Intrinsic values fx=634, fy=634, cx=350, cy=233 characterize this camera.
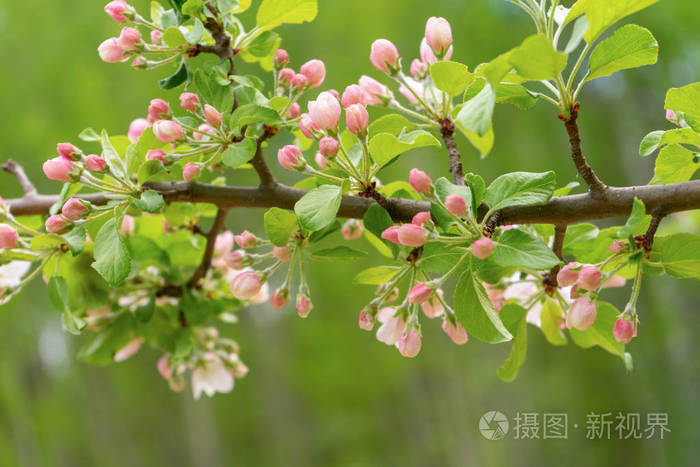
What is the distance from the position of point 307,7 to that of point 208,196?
30 cm

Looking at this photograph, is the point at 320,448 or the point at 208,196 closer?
the point at 208,196

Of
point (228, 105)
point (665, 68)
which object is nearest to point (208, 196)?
point (228, 105)

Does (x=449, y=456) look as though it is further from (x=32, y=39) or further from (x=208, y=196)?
(x=208, y=196)

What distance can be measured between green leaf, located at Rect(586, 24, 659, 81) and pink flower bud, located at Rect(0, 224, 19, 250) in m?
0.78

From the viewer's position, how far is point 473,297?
74 centimetres

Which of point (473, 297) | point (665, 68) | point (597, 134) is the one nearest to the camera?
point (473, 297)

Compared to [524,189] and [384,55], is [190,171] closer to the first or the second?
[384,55]

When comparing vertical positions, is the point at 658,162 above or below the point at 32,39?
below

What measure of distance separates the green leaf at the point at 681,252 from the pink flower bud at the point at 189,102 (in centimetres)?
61

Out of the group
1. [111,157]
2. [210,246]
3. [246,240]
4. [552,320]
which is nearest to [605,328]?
[552,320]

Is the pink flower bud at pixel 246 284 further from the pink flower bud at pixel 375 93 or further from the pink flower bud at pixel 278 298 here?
the pink flower bud at pixel 375 93

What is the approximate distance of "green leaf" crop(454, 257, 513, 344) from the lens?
2.38ft

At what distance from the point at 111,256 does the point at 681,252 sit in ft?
2.23

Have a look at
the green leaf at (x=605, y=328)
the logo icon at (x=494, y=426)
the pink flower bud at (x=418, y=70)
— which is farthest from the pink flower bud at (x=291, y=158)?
the logo icon at (x=494, y=426)
